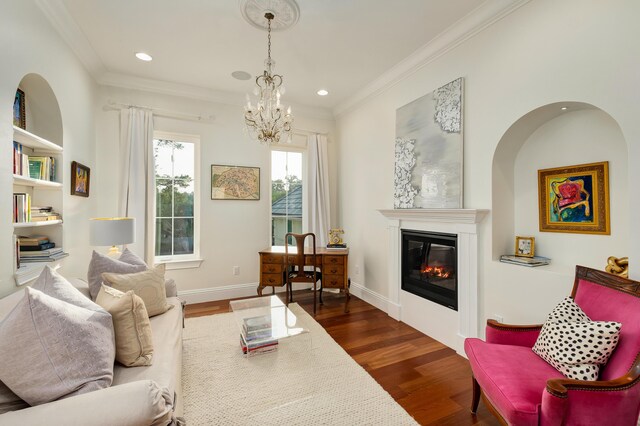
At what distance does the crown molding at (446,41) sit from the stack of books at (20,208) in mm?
3614

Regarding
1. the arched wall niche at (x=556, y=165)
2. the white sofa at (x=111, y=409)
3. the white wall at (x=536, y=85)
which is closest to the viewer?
the white sofa at (x=111, y=409)

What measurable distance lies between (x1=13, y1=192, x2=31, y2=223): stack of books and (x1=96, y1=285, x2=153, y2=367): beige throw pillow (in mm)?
A: 1098

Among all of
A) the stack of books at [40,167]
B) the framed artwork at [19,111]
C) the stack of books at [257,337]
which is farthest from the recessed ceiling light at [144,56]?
the stack of books at [257,337]

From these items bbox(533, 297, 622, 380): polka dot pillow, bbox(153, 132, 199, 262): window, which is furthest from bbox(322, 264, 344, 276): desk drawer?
bbox(533, 297, 622, 380): polka dot pillow

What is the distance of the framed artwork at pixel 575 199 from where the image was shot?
1993mm

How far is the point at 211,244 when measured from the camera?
4043mm

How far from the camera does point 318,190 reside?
4.51 metres

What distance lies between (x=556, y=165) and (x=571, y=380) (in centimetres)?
167

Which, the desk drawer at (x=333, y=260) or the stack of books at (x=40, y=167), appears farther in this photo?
the desk drawer at (x=333, y=260)

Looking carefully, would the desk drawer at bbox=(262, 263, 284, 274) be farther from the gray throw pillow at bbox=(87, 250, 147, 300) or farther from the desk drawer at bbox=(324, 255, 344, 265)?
the gray throw pillow at bbox=(87, 250, 147, 300)

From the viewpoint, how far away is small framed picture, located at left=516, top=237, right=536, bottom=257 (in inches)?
93.1

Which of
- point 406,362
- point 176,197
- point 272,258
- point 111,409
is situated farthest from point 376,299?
point 111,409

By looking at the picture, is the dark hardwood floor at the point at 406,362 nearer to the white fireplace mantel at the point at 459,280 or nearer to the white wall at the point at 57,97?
the white fireplace mantel at the point at 459,280

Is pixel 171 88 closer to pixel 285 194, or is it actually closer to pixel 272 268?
pixel 285 194
